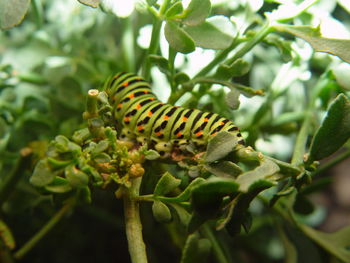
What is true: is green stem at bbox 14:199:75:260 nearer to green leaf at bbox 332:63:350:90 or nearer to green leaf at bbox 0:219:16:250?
green leaf at bbox 0:219:16:250

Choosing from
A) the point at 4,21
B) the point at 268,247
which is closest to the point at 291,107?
the point at 268,247

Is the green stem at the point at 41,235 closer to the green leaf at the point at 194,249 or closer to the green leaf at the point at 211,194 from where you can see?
the green leaf at the point at 194,249

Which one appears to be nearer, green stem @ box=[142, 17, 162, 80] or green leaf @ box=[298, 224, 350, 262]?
green stem @ box=[142, 17, 162, 80]

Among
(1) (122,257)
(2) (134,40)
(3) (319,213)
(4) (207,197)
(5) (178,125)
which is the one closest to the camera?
(4) (207,197)

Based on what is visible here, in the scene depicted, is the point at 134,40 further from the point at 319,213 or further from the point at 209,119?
the point at 319,213

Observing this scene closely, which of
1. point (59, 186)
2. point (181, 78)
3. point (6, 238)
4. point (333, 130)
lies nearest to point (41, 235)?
point (6, 238)

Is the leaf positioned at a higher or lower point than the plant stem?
higher

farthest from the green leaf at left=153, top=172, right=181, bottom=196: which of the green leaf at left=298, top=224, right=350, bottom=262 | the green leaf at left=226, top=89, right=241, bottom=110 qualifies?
the green leaf at left=298, top=224, right=350, bottom=262
